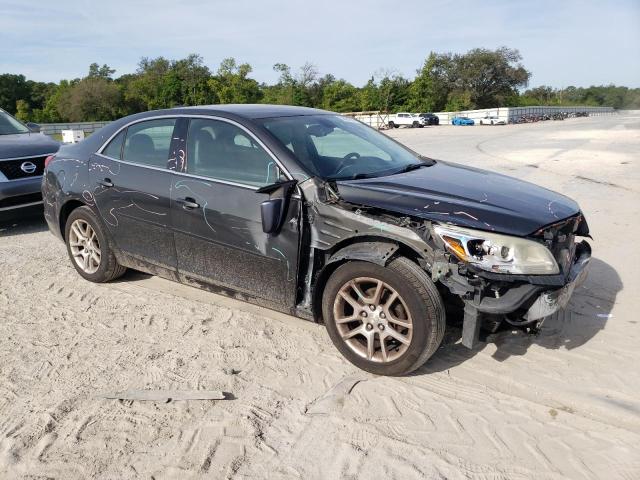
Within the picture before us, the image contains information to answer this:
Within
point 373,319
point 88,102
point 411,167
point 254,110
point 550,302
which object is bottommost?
point 373,319

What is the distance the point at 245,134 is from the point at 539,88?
457 ft

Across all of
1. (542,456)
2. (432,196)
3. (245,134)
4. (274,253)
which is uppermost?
(245,134)

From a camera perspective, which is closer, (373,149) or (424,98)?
(373,149)

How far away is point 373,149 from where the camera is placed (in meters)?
4.57

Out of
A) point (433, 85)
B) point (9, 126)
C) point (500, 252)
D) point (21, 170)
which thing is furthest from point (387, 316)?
point (433, 85)

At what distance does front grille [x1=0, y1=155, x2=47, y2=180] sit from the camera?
23.5ft

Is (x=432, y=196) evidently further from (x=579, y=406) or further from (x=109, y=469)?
(x=109, y=469)

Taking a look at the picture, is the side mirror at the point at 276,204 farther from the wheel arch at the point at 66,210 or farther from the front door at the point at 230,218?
the wheel arch at the point at 66,210

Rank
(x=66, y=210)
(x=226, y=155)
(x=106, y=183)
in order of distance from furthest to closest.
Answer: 1. (x=66, y=210)
2. (x=106, y=183)
3. (x=226, y=155)

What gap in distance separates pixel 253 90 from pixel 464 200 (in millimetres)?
82610

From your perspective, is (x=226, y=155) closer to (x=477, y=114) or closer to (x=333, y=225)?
(x=333, y=225)

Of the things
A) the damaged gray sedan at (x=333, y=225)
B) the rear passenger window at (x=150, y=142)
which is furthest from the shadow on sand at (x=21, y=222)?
the rear passenger window at (x=150, y=142)

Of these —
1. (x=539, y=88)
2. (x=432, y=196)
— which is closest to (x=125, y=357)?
(x=432, y=196)

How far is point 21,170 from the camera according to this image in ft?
23.9
